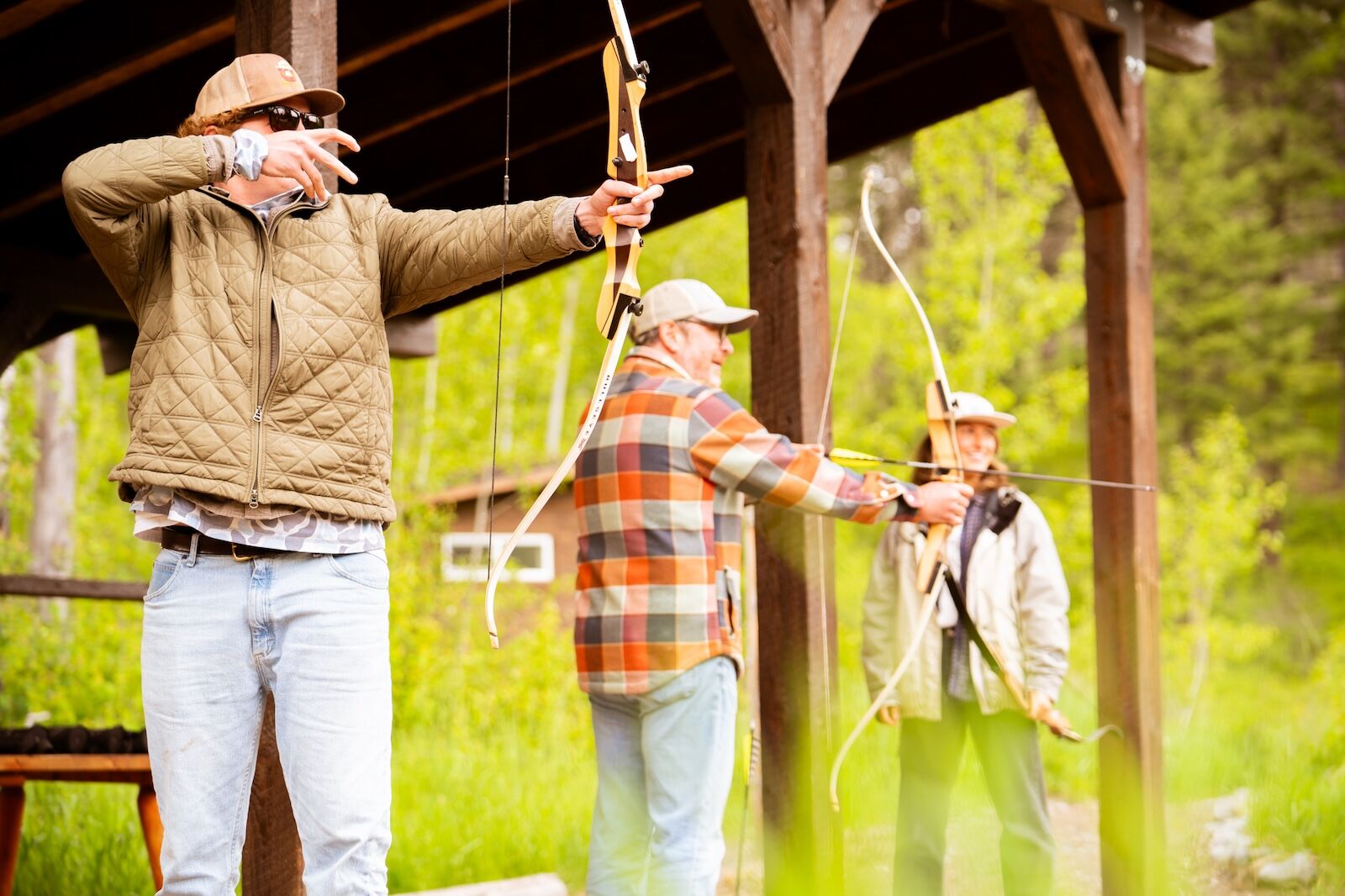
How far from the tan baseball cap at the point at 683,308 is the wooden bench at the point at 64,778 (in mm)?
1453

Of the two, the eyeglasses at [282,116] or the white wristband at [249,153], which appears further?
the eyeglasses at [282,116]

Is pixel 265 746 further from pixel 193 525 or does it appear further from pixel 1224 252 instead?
pixel 1224 252

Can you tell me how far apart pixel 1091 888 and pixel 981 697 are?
158cm

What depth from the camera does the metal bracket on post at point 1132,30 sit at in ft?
14.0

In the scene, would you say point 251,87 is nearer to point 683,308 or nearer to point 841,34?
point 683,308

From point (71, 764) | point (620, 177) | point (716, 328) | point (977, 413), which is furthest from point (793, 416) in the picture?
point (71, 764)

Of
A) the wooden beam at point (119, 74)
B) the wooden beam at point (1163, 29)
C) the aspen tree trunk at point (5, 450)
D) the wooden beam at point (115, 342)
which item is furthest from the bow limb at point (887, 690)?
the aspen tree trunk at point (5, 450)

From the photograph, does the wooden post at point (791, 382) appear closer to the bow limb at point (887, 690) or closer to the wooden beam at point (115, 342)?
the bow limb at point (887, 690)

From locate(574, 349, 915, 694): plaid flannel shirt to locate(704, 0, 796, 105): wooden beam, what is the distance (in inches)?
33.6

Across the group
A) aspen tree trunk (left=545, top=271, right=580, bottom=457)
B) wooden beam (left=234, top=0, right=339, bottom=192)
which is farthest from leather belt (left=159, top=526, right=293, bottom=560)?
aspen tree trunk (left=545, top=271, right=580, bottom=457)

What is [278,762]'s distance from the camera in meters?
2.19

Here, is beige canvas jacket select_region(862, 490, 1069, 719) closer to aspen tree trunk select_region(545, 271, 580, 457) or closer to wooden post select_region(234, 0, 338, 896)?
wooden post select_region(234, 0, 338, 896)

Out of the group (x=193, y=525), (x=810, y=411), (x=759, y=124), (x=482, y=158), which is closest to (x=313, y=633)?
(x=193, y=525)

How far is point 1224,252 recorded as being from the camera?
59.6 ft
